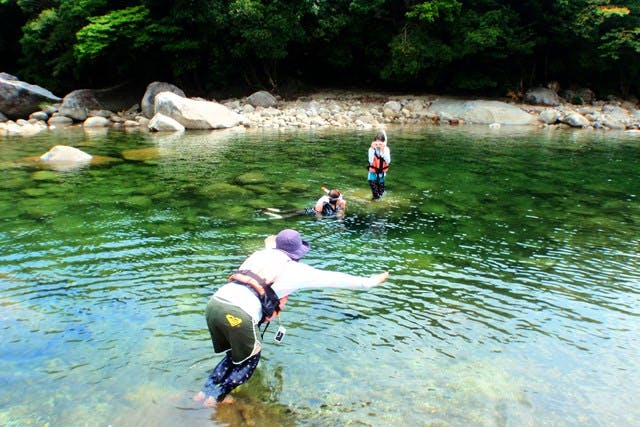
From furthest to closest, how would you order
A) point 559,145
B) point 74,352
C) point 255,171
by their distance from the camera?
1. point 559,145
2. point 255,171
3. point 74,352

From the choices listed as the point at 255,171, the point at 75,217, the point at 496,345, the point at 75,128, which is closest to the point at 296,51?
the point at 75,128

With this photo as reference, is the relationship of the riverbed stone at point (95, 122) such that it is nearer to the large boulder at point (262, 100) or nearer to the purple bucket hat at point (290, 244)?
the large boulder at point (262, 100)

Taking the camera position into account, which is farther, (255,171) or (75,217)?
(255,171)

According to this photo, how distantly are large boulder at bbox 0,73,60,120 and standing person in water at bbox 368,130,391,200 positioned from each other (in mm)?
28390

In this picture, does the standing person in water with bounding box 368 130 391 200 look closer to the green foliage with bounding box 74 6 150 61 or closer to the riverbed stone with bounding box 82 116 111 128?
the riverbed stone with bounding box 82 116 111 128

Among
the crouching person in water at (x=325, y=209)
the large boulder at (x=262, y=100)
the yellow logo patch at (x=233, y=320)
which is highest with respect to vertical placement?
the large boulder at (x=262, y=100)

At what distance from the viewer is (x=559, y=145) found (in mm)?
22344

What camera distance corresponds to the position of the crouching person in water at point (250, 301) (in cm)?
442

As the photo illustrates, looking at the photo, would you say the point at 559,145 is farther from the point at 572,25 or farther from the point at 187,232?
the point at 187,232

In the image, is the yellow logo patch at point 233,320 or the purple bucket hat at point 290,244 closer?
the yellow logo patch at point 233,320

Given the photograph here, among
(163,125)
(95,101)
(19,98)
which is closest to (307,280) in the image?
(163,125)

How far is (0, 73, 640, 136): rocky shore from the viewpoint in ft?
91.2

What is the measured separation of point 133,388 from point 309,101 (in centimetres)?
3222

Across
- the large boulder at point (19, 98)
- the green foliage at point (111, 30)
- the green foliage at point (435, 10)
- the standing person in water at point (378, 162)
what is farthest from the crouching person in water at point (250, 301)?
the green foliage at point (111, 30)
